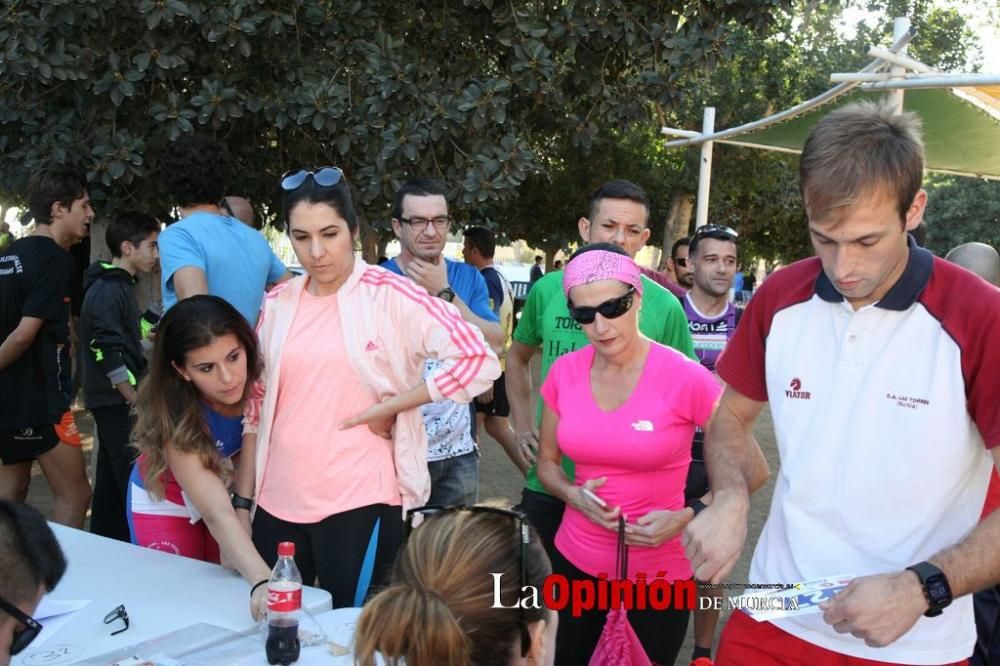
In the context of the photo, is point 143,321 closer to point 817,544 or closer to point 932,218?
point 817,544

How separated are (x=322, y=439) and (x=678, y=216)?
575 inches

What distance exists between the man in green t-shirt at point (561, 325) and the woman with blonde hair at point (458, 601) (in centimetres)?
165

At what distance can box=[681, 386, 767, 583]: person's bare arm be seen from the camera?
6.50 feet

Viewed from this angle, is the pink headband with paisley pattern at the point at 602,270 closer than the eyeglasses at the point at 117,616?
No

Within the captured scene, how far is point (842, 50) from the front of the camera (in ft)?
59.7

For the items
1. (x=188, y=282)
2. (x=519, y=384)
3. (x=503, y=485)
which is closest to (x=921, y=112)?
(x=503, y=485)

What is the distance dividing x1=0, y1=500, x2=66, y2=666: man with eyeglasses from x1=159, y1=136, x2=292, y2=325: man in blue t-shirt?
5.65 feet

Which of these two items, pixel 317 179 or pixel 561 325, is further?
pixel 561 325

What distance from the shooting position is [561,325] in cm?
371

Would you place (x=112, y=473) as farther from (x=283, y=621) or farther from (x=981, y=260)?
(x=981, y=260)

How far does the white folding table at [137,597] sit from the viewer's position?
2395mm

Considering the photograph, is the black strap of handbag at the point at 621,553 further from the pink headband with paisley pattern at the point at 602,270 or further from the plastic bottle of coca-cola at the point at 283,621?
the plastic bottle of coca-cola at the point at 283,621

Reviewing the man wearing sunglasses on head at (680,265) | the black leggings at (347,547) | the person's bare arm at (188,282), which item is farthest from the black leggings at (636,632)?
the man wearing sunglasses on head at (680,265)

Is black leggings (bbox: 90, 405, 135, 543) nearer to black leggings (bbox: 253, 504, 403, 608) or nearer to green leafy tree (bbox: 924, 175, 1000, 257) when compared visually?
black leggings (bbox: 253, 504, 403, 608)
